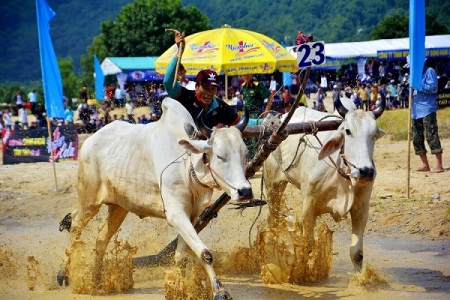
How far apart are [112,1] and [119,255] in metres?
131

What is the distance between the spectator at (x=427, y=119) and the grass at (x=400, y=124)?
4850 mm

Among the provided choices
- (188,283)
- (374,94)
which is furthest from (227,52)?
(188,283)

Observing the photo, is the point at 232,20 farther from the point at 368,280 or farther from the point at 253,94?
the point at 368,280

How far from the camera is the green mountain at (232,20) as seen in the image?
82.5m

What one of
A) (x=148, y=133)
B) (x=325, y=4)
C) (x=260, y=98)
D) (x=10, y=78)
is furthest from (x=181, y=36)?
(x=10, y=78)

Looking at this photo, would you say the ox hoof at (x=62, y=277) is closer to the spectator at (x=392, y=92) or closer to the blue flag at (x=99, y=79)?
the spectator at (x=392, y=92)

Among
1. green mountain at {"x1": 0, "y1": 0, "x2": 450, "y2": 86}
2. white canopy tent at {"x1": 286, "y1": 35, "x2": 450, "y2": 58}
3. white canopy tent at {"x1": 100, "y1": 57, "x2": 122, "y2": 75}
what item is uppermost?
green mountain at {"x1": 0, "y1": 0, "x2": 450, "y2": 86}

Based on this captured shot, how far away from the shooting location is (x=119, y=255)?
7.50 m

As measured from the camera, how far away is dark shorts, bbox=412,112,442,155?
12609 millimetres

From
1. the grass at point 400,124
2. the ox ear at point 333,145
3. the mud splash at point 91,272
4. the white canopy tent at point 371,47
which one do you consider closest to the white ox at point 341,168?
the ox ear at point 333,145

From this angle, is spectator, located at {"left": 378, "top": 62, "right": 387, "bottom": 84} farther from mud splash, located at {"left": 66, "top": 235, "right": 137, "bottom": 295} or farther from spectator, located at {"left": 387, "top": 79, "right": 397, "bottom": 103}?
mud splash, located at {"left": 66, "top": 235, "right": 137, "bottom": 295}

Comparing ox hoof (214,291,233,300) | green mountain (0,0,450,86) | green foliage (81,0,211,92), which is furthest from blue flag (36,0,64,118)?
green foliage (81,0,211,92)

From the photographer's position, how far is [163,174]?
6691 millimetres

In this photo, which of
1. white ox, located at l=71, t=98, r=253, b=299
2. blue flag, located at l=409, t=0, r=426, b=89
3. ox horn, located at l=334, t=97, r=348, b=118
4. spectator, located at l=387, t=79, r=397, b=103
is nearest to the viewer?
white ox, located at l=71, t=98, r=253, b=299
